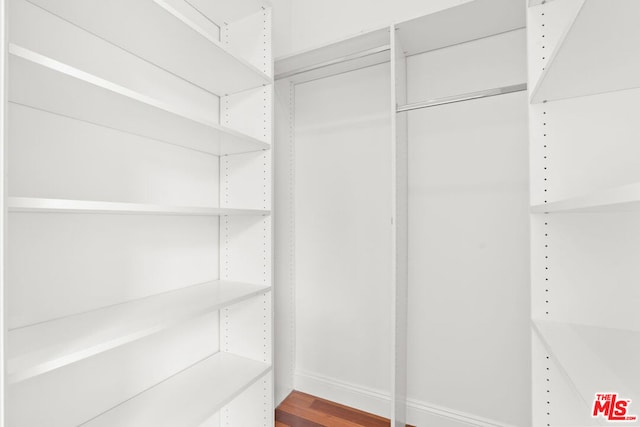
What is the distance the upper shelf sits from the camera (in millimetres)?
919

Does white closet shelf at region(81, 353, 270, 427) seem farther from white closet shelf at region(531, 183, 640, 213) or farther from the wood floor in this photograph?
white closet shelf at region(531, 183, 640, 213)

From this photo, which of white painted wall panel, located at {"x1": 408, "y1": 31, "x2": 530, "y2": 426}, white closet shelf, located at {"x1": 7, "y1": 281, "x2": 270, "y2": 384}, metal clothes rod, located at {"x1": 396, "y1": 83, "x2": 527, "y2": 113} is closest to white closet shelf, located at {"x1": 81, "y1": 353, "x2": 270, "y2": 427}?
white closet shelf, located at {"x1": 7, "y1": 281, "x2": 270, "y2": 384}

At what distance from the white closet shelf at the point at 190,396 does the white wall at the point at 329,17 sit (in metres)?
1.63

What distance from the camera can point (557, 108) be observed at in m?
1.02

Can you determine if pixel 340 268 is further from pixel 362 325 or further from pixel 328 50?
pixel 328 50

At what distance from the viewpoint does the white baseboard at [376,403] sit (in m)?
1.62

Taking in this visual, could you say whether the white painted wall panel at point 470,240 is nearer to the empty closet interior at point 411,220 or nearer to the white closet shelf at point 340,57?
the empty closet interior at point 411,220

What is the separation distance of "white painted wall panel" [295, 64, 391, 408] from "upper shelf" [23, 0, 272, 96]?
2.12 ft

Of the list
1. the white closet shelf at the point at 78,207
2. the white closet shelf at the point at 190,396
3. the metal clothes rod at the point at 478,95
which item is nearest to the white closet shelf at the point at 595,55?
the metal clothes rod at the point at 478,95

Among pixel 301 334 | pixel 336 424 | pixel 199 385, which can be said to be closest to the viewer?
pixel 199 385

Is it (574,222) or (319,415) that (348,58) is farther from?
(319,415)

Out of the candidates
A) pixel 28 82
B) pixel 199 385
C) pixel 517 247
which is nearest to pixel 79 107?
pixel 28 82

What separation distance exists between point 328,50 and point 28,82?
48.8 inches

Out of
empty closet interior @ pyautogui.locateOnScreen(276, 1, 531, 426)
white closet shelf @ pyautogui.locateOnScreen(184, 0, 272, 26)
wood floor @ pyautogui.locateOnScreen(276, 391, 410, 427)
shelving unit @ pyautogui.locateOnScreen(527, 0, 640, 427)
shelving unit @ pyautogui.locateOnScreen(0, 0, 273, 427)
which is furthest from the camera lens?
wood floor @ pyautogui.locateOnScreen(276, 391, 410, 427)
